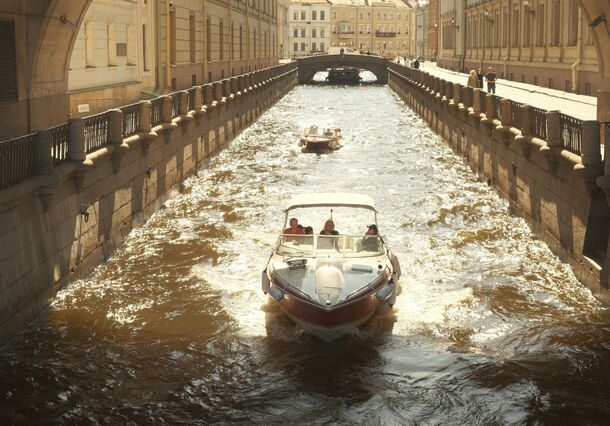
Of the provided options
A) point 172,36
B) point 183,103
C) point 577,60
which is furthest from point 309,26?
point 183,103

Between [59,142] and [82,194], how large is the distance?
1.26m

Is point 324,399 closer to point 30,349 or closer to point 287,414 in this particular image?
point 287,414

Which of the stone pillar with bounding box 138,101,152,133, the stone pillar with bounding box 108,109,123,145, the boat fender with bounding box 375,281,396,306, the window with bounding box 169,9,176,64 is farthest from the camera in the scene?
the window with bounding box 169,9,176,64

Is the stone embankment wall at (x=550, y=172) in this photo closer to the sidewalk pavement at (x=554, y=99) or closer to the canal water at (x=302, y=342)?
the canal water at (x=302, y=342)

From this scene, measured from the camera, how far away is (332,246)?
16.2 m

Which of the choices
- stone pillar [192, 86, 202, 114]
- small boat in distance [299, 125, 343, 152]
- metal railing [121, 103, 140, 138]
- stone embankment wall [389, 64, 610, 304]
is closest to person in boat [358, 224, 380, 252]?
stone embankment wall [389, 64, 610, 304]

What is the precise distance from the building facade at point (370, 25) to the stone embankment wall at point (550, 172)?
133 m

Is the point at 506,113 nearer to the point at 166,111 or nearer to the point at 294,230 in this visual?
the point at 166,111

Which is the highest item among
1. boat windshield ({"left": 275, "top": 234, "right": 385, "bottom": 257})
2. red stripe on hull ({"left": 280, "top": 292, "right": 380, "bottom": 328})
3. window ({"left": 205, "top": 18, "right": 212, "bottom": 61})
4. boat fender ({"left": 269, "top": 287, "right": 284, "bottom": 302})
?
window ({"left": 205, "top": 18, "right": 212, "bottom": 61})

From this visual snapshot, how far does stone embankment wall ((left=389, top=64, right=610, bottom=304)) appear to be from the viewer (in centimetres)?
1692

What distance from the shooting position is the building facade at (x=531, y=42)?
39.2 metres

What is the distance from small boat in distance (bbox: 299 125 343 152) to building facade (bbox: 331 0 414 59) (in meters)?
128

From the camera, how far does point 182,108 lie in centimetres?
2959

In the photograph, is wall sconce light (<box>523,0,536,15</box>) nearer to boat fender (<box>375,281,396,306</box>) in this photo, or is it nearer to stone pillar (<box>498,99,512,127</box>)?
stone pillar (<box>498,99,512,127</box>)
